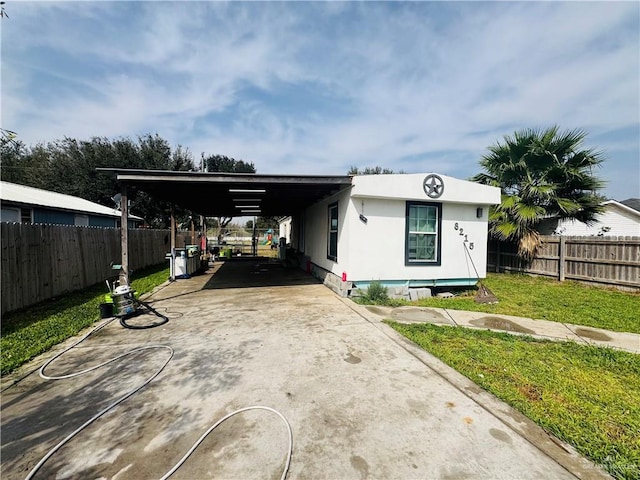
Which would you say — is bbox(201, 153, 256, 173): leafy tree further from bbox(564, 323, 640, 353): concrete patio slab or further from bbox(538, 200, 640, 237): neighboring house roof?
bbox(564, 323, 640, 353): concrete patio slab

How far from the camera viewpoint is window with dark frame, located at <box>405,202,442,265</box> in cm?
718

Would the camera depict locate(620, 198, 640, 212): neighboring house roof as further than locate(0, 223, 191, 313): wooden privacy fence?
Yes

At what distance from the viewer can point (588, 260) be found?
856 cm

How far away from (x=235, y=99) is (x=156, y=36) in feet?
14.5

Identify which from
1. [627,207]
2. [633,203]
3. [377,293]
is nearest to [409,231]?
[377,293]

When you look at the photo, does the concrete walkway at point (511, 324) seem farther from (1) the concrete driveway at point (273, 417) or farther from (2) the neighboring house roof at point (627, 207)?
(2) the neighboring house roof at point (627, 207)

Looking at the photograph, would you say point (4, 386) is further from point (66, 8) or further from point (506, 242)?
point (506, 242)

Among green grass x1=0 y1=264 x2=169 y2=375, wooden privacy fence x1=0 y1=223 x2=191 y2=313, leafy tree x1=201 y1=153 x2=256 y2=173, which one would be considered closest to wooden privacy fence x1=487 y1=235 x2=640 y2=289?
green grass x1=0 y1=264 x2=169 y2=375

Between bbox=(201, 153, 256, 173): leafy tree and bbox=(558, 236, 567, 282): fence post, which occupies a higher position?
bbox=(201, 153, 256, 173): leafy tree

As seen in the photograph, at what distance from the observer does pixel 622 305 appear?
640cm

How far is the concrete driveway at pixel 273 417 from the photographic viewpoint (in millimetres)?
1856

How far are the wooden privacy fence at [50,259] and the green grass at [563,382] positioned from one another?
7.01m

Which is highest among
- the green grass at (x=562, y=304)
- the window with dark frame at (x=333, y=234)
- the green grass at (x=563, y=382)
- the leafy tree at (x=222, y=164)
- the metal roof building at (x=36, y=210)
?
the leafy tree at (x=222, y=164)

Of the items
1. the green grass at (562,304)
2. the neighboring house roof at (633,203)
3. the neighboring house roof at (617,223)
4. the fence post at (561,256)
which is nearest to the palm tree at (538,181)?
the fence post at (561,256)
